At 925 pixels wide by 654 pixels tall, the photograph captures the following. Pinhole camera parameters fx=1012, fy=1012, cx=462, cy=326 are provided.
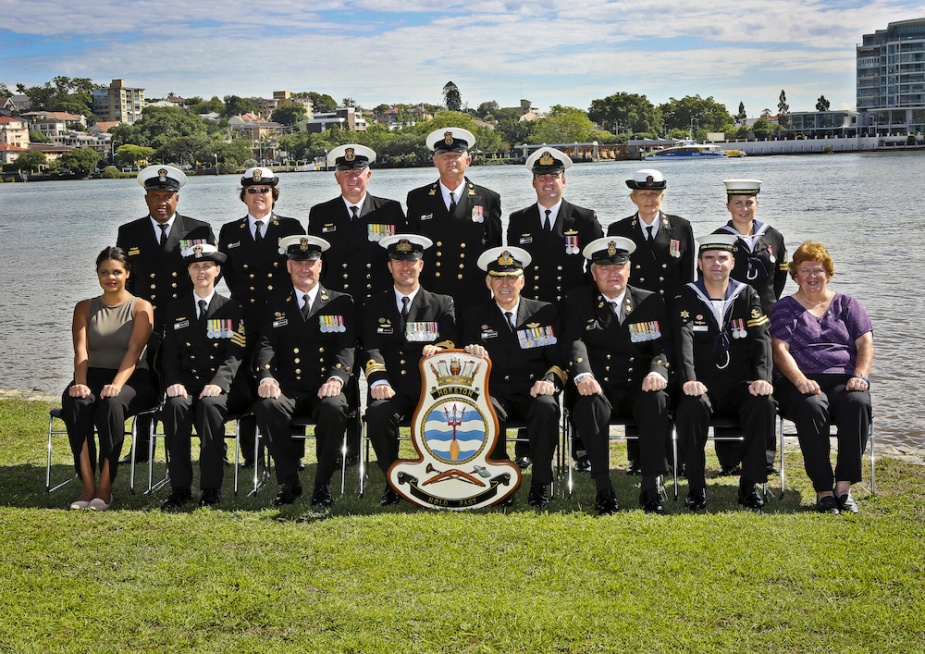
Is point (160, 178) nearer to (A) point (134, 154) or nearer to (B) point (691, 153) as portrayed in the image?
(A) point (134, 154)

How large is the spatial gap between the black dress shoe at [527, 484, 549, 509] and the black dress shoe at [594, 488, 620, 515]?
31cm

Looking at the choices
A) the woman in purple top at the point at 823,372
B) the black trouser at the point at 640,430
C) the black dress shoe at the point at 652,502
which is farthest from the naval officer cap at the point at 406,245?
the woman in purple top at the point at 823,372

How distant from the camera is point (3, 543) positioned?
5516 mm

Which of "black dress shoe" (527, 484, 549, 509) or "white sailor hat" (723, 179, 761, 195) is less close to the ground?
"white sailor hat" (723, 179, 761, 195)

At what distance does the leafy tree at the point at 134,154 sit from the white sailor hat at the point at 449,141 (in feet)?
442

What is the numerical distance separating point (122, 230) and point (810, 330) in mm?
4831

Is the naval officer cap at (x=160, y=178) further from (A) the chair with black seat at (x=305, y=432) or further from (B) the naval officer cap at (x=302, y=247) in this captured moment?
(A) the chair with black seat at (x=305, y=432)

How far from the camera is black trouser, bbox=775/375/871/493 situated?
237 inches

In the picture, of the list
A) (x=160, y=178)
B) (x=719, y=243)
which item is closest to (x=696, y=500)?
(x=719, y=243)

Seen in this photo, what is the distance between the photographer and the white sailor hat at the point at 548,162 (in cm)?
720

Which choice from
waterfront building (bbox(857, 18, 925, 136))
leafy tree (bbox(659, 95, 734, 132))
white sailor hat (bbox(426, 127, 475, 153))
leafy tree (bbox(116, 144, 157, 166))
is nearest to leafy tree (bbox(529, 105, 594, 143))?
leafy tree (bbox(659, 95, 734, 132))

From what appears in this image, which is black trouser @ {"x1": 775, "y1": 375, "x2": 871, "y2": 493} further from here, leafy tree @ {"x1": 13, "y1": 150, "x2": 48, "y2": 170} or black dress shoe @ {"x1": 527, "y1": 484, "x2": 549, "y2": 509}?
leafy tree @ {"x1": 13, "y1": 150, "x2": 48, "y2": 170}

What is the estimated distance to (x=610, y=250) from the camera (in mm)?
6453

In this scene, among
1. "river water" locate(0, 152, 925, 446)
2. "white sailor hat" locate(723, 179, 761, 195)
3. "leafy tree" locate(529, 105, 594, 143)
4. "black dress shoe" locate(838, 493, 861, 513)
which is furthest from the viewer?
"leafy tree" locate(529, 105, 594, 143)
